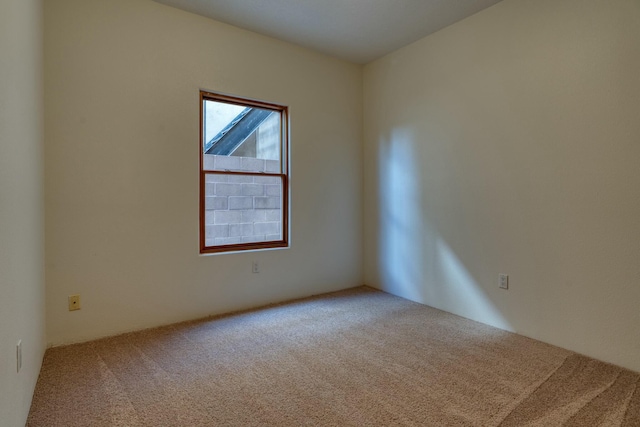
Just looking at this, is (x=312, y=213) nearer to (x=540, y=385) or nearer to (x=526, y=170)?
(x=526, y=170)

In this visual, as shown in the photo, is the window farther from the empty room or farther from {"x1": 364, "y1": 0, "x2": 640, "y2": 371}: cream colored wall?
{"x1": 364, "y1": 0, "x2": 640, "y2": 371}: cream colored wall

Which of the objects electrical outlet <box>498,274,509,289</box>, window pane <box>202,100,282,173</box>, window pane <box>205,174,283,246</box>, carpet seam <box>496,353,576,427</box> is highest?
window pane <box>202,100,282,173</box>

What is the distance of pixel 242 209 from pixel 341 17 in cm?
191

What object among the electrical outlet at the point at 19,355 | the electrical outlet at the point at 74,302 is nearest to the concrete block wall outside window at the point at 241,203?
the electrical outlet at the point at 74,302

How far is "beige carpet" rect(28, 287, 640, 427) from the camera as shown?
1.66 m

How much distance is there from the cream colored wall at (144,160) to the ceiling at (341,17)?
159 millimetres

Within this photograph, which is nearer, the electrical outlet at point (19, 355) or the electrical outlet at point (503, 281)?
the electrical outlet at point (19, 355)

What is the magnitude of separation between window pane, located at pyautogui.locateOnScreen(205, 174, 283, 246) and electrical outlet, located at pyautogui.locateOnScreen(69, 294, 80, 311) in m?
1.01

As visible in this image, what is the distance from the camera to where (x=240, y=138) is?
326cm

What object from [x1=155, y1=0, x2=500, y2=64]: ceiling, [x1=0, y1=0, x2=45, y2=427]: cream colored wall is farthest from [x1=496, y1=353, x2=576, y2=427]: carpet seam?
[x1=155, y1=0, x2=500, y2=64]: ceiling

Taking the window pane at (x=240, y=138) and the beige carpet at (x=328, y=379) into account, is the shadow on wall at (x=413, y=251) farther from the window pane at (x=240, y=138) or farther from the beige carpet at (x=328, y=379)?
the window pane at (x=240, y=138)

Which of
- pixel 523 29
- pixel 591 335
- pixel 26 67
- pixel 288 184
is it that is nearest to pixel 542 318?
pixel 591 335

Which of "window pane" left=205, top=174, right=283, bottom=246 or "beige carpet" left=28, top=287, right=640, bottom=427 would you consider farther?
"window pane" left=205, top=174, right=283, bottom=246

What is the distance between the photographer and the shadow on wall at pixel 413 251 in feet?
9.88
